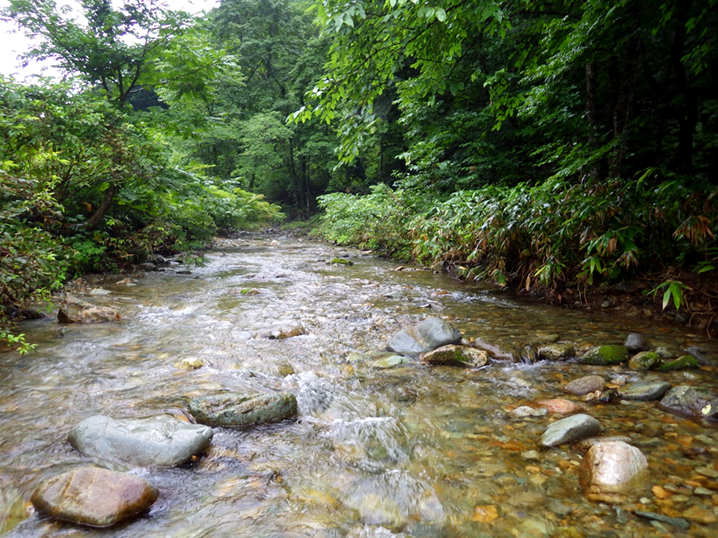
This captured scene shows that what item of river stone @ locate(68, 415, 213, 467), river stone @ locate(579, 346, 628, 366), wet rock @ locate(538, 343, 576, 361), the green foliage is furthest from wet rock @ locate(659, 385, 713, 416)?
the green foliage

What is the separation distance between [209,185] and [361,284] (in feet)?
16.6

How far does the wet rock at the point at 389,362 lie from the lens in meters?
3.48

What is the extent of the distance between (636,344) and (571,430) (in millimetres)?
1787

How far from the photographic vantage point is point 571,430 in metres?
2.19

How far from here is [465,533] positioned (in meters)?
1.60

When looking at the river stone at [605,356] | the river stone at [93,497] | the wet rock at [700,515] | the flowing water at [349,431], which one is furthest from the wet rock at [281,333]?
the wet rock at [700,515]

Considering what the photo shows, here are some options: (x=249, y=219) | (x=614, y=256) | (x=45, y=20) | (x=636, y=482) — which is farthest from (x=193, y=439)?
(x=249, y=219)

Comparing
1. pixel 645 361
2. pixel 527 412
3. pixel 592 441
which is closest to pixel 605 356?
pixel 645 361

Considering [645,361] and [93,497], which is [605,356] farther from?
[93,497]

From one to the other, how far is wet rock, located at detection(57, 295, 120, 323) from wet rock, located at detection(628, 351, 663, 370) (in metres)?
5.76

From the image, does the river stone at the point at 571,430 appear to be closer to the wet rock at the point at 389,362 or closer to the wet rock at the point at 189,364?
the wet rock at the point at 389,362

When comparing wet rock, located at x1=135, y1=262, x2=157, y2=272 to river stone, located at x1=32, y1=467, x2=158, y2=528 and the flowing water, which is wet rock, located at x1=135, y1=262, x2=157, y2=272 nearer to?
the flowing water

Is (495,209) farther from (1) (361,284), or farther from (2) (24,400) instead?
(2) (24,400)

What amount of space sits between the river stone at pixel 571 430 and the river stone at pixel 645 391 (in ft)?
1.87
